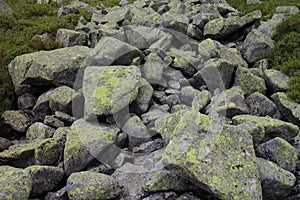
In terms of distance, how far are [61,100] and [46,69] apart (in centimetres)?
182

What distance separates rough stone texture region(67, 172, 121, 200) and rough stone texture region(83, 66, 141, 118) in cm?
255

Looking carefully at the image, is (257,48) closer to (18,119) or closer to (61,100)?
(61,100)

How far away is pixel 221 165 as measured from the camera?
6.93m

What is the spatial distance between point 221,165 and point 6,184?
540 centimetres

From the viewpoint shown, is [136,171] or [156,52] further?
[156,52]

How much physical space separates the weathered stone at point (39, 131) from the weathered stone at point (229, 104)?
5733mm

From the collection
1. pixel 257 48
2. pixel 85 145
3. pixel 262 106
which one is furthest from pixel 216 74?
pixel 85 145

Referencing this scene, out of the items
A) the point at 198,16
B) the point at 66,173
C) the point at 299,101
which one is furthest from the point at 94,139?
the point at 198,16

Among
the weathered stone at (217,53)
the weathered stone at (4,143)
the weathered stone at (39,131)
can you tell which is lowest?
the weathered stone at (4,143)

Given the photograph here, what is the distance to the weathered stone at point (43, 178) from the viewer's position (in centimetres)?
771

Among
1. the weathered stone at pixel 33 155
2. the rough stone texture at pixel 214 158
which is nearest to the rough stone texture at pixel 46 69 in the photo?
the weathered stone at pixel 33 155

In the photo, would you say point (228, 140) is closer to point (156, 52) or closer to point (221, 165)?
point (221, 165)

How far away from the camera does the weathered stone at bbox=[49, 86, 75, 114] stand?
1065cm

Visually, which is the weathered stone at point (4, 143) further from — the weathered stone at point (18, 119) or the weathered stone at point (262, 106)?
the weathered stone at point (262, 106)
